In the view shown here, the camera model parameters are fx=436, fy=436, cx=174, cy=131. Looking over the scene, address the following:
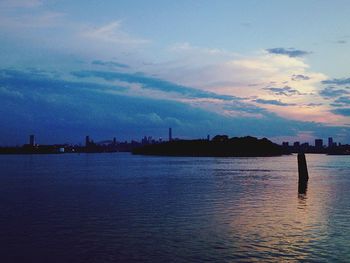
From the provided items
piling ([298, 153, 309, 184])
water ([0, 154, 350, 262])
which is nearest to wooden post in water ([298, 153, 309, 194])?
piling ([298, 153, 309, 184])

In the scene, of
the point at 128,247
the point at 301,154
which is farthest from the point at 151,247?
the point at 301,154

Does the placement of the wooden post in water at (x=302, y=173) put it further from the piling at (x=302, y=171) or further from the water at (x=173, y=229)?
the water at (x=173, y=229)


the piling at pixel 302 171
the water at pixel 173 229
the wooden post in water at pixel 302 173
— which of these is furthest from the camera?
the piling at pixel 302 171

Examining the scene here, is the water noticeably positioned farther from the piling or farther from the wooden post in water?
the piling

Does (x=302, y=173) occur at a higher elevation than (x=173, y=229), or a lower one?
higher

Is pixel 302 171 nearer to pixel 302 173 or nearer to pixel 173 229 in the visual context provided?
pixel 302 173

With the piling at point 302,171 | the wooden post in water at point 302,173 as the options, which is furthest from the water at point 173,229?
the piling at point 302,171

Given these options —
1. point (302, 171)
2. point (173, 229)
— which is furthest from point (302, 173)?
point (173, 229)

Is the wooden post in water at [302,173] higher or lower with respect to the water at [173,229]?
higher

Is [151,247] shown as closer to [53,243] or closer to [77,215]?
[53,243]

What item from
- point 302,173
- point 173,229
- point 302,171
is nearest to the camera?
point 173,229

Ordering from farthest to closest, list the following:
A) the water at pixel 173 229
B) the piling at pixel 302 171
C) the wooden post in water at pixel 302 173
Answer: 1. the piling at pixel 302 171
2. the wooden post in water at pixel 302 173
3. the water at pixel 173 229

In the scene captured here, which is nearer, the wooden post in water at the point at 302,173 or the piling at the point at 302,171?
the wooden post in water at the point at 302,173

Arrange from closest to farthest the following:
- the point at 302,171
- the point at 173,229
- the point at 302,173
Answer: the point at 173,229 → the point at 302,173 → the point at 302,171
